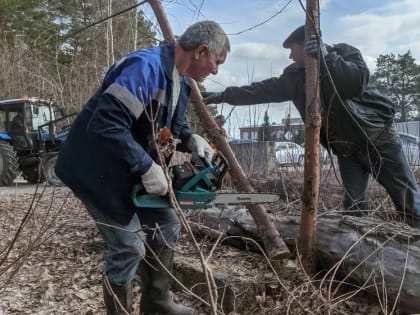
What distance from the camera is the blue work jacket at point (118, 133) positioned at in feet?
6.31

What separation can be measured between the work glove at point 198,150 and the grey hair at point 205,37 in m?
0.60

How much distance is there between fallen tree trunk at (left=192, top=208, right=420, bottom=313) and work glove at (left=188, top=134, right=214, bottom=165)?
0.48m

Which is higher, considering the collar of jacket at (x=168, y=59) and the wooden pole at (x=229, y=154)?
the collar of jacket at (x=168, y=59)

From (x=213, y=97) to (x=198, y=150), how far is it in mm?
1363

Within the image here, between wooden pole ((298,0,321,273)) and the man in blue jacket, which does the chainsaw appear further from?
wooden pole ((298,0,321,273))

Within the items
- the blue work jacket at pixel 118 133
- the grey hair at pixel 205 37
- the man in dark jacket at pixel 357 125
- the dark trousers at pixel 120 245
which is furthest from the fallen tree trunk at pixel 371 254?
the grey hair at pixel 205 37

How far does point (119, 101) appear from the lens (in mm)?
1921

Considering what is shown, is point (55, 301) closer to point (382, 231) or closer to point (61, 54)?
point (382, 231)

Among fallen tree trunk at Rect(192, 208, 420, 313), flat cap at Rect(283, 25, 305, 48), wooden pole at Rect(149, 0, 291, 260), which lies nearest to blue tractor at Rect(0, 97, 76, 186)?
wooden pole at Rect(149, 0, 291, 260)

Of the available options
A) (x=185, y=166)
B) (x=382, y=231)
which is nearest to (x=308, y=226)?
(x=382, y=231)

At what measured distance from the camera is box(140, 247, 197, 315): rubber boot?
8.39 feet

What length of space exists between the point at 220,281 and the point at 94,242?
1.55m

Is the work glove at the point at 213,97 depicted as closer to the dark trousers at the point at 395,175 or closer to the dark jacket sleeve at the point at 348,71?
the dark jacket sleeve at the point at 348,71

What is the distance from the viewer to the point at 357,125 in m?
3.22
